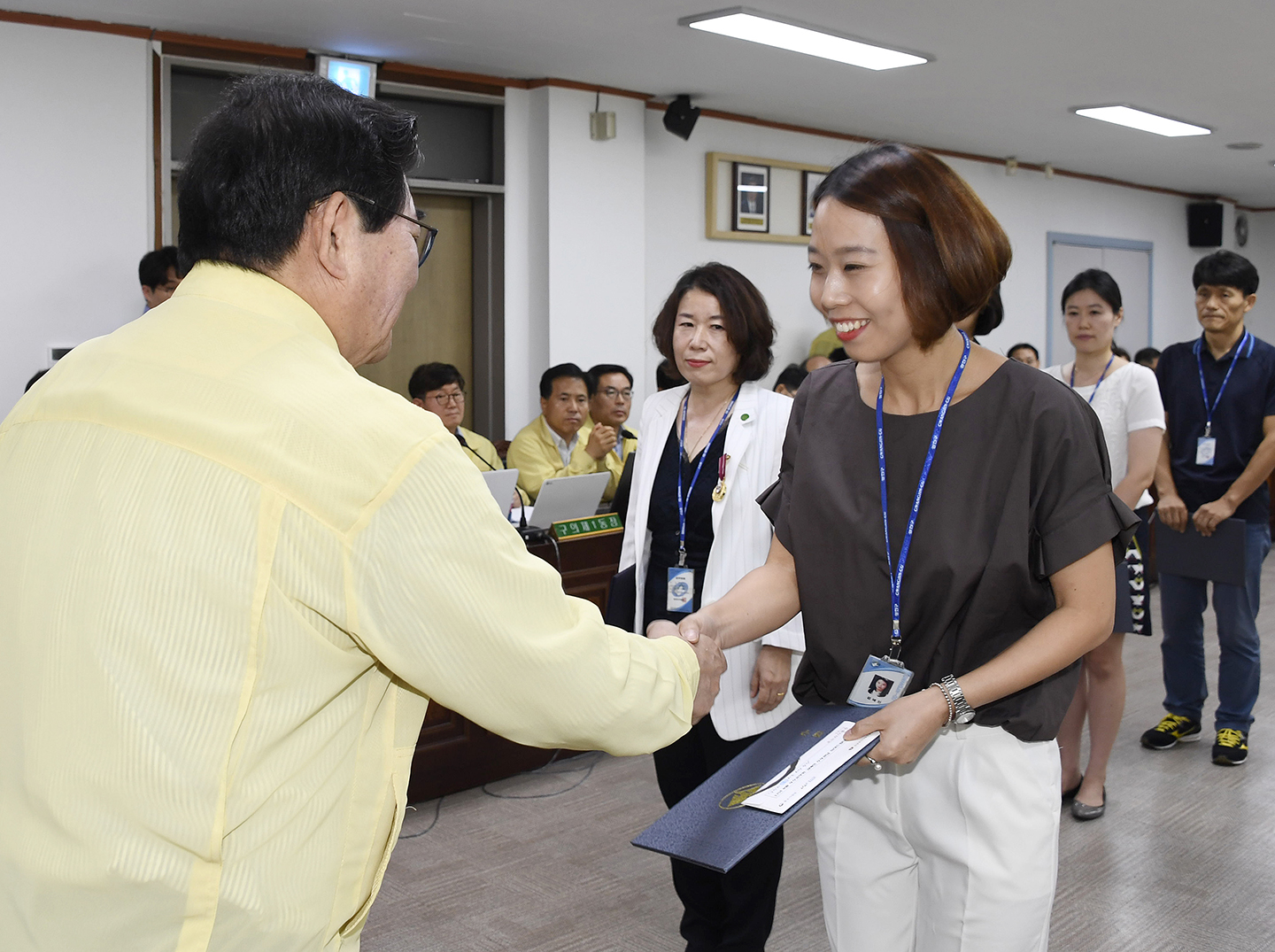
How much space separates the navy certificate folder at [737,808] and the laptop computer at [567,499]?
8.38 feet

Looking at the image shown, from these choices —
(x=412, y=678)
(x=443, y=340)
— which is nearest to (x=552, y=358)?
(x=443, y=340)

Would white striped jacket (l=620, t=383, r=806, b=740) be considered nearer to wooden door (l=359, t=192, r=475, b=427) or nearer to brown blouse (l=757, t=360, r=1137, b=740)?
brown blouse (l=757, t=360, r=1137, b=740)

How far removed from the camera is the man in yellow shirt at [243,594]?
917 mm

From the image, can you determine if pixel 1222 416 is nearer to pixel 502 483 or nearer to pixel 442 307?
pixel 502 483

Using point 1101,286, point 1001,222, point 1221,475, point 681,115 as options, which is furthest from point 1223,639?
point 1001,222

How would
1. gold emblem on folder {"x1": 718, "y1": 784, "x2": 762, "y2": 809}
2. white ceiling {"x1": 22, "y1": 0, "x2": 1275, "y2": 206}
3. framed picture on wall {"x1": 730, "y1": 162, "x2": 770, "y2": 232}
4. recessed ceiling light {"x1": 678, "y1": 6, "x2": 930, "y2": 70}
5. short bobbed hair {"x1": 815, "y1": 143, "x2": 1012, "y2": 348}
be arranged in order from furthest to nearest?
framed picture on wall {"x1": 730, "y1": 162, "x2": 770, "y2": 232} < recessed ceiling light {"x1": 678, "y1": 6, "x2": 930, "y2": 70} < white ceiling {"x1": 22, "y1": 0, "x2": 1275, "y2": 206} < short bobbed hair {"x1": 815, "y1": 143, "x2": 1012, "y2": 348} < gold emblem on folder {"x1": 718, "y1": 784, "x2": 762, "y2": 809}

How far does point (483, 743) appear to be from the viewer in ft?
12.5

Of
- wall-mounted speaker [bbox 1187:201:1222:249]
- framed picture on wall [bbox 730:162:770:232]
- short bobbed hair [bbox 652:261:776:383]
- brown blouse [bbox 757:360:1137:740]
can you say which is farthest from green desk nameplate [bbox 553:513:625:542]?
wall-mounted speaker [bbox 1187:201:1222:249]

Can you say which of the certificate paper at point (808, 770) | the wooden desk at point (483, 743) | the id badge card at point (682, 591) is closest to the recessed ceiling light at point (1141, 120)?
the wooden desk at point (483, 743)

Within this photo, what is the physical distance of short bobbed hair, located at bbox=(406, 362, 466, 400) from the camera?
17.1ft

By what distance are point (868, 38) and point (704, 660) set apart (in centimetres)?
459

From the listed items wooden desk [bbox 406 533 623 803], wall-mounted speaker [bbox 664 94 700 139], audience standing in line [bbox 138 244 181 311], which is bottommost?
wooden desk [bbox 406 533 623 803]

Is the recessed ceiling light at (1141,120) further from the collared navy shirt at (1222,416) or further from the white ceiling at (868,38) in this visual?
the collared navy shirt at (1222,416)

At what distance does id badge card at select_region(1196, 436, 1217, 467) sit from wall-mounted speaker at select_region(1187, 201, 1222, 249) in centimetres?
895
